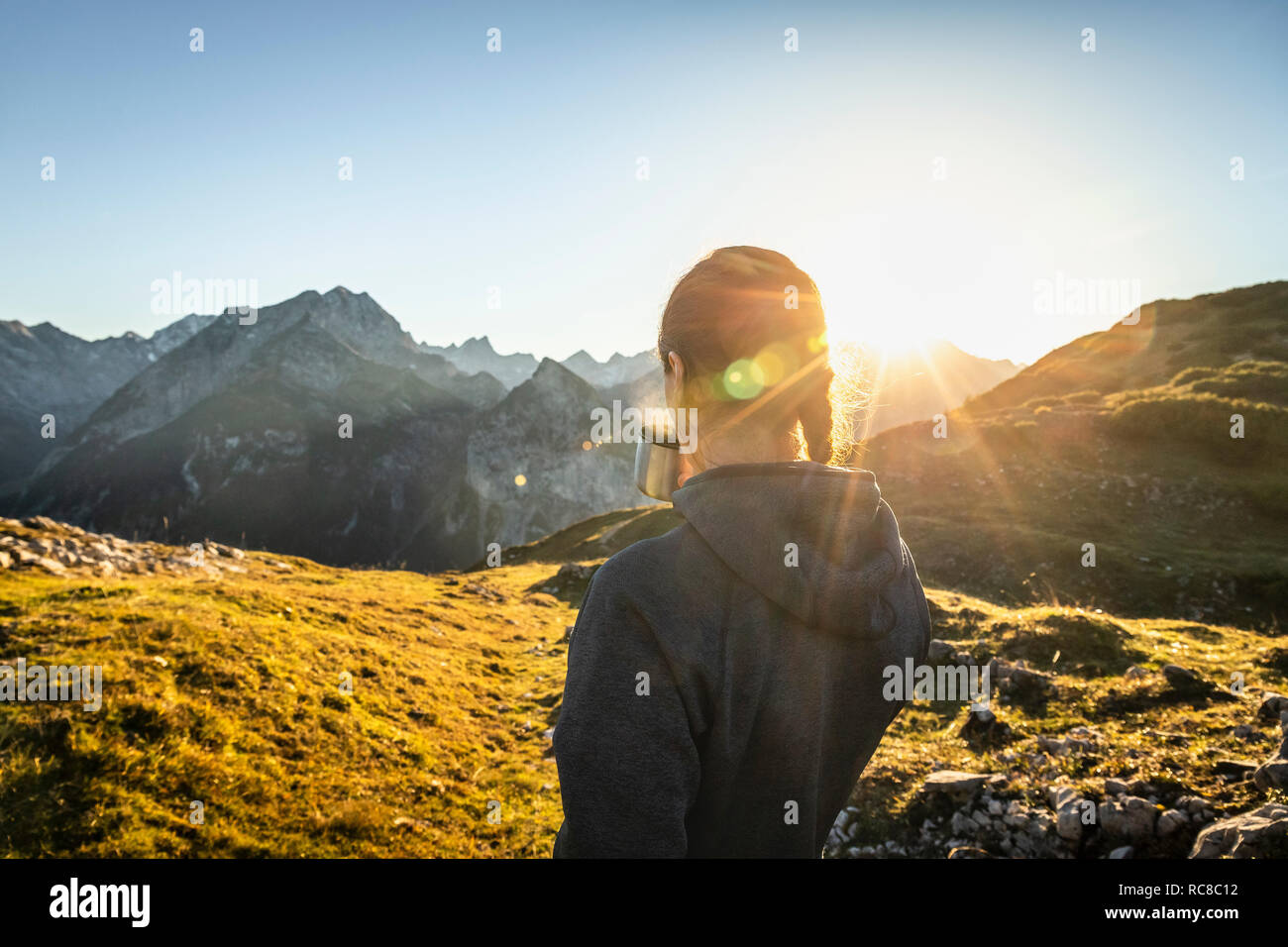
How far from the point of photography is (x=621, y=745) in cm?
169

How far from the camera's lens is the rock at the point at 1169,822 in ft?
19.2

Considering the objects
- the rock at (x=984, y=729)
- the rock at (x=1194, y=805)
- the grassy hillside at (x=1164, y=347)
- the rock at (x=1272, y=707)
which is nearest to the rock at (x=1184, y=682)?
the rock at (x=1272, y=707)

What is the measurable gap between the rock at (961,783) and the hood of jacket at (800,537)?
733cm

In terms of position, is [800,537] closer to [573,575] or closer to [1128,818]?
[1128,818]

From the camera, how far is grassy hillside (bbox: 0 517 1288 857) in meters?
6.74

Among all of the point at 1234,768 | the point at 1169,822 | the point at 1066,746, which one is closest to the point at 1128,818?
the point at 1169,822

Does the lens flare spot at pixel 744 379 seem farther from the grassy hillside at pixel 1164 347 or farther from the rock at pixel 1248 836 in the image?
the grassy hillside at pixel 1164 347

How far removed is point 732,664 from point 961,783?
779 cm

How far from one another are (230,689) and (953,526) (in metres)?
29.9

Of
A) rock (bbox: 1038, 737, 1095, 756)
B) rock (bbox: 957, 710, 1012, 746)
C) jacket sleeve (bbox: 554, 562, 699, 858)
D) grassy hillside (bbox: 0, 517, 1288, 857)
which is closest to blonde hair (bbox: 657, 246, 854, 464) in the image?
jacket sleeve (bbox: 554, 562, 699, 858)

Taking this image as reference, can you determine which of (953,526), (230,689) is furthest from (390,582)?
(953,526)

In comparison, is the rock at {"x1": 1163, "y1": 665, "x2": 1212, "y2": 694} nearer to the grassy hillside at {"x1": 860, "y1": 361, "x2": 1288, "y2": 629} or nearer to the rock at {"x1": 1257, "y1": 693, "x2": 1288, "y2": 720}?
the rock at {"x1": 1257, "y1": 693, "x2": 1288, "y2": 720}
